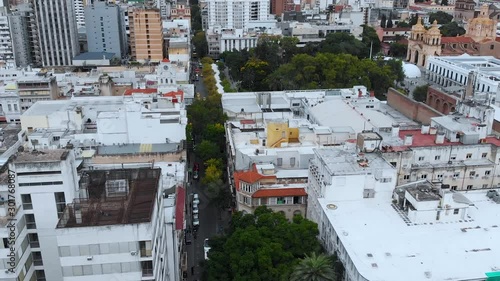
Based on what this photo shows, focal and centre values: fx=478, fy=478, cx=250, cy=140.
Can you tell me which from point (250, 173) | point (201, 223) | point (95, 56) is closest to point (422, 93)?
point (250, 173)

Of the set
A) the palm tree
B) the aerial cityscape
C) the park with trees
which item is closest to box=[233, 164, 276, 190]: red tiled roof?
the aerial cityscape

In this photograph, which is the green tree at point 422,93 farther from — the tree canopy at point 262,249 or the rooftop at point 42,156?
the rooftop at point 42,156

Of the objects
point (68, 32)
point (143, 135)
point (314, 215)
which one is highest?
point (68, 32)

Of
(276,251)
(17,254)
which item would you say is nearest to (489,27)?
(276,251)

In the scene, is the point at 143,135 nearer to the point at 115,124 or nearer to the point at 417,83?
the point at 115,124

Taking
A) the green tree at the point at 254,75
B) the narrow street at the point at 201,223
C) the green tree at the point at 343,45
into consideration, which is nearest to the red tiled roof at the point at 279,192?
the narrow street at the point at 201,223

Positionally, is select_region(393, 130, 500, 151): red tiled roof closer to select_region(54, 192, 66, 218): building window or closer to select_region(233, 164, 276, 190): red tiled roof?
select_region(233, 164, 276, 190): red tiled roof
